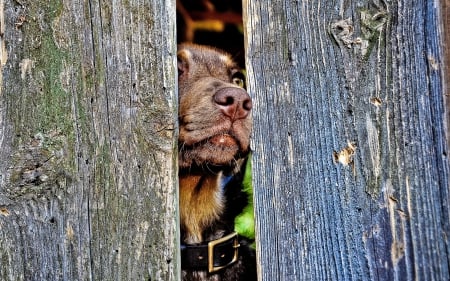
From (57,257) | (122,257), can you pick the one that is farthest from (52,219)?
(122,257)

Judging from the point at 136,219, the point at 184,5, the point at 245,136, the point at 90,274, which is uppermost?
the point at 184,5

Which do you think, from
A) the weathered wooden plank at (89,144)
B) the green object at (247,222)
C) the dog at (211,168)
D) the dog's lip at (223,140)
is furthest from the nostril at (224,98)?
the weathered wooden plank at (89,144)

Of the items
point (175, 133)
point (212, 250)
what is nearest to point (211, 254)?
point (212, 250)

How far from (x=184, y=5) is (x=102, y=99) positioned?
408cm

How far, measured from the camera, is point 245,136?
107 inches

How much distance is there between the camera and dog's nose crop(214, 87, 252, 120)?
8.57 ft

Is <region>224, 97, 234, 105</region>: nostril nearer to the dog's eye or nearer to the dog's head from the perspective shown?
the dog's head

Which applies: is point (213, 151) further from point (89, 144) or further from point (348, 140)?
point (348, 140)

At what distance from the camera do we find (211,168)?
3051 mm

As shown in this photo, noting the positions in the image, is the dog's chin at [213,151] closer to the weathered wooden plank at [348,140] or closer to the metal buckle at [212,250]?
the metal buckle at [212,250]

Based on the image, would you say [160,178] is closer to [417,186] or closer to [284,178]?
[284,178]

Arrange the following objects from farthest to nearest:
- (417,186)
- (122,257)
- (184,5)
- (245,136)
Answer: (184,5) < (245,136) < (122,257) < (417,186)

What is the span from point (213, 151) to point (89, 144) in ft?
2.79

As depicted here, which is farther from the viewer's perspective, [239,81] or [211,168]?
[239,81]
